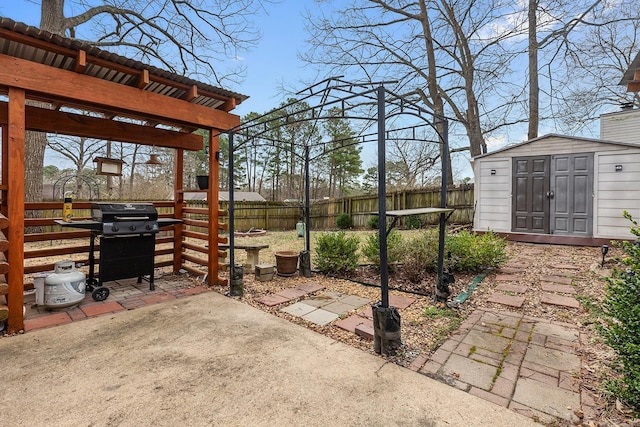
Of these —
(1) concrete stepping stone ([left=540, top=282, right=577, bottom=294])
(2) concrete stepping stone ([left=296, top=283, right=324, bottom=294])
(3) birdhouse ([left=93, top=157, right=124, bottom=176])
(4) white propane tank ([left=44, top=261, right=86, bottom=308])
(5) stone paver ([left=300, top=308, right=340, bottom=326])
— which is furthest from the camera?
(3) birdhouse ([left=93, top=157, right=124, bottom=176])

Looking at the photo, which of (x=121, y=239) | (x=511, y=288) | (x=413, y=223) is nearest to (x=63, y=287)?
(x=121, y=239)

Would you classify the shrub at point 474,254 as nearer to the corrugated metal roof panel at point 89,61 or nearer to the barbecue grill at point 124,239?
the corrugated metal roof panel at point 89,61

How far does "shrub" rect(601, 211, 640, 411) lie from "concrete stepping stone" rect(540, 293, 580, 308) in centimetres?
166

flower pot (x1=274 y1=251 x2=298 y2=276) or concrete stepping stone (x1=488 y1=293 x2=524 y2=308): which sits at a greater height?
flower pot (x1=274 y1=251 x2=298 y2=276)

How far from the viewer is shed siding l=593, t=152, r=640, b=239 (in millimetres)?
5791

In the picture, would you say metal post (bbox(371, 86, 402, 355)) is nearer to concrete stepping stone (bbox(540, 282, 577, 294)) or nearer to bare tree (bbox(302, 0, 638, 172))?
concrete stepping stone (bbox(540, 282, 577, 294))

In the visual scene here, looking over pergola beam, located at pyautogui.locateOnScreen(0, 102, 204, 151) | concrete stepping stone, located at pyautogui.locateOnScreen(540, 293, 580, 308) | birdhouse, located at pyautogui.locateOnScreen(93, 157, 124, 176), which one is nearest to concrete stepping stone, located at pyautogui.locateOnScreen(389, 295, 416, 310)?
concrete stepping stone, located at pyautogui.locateOnScreen(540, 293, 580, 308)

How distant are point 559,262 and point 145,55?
10.3m

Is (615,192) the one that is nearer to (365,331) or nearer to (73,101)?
(365,331)

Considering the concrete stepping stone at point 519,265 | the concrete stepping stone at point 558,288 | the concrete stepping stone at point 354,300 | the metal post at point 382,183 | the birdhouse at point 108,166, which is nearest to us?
the metal post at point 382,183

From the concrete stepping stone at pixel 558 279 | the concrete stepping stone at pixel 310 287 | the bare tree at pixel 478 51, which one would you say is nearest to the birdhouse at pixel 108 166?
the concrete stepping stone at pixel 310 287

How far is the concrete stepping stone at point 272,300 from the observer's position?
329cm

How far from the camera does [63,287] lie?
116 inches

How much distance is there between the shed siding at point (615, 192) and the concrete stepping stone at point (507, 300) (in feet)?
14.4
